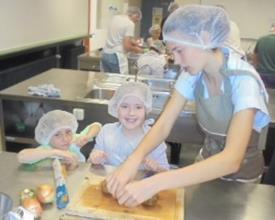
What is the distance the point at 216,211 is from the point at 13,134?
1.38 m

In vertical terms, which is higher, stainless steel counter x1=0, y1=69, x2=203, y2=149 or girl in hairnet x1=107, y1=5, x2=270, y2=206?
girl in hairnet x1=107, y1=5, x2=270, y2=206

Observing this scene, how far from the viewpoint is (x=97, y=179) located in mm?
901

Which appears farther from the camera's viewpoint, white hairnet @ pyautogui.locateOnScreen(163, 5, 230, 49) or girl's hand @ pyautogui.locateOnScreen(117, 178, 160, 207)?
white hairnet @ pyautogui.locateOnScreen(163, 5, 230, 49)

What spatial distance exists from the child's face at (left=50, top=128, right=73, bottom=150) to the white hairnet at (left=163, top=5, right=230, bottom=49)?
48 cm

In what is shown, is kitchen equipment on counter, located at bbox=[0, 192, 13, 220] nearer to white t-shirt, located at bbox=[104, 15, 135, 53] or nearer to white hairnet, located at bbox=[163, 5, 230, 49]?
white hairnet, located at bbox=[163, 5, 230, 49]

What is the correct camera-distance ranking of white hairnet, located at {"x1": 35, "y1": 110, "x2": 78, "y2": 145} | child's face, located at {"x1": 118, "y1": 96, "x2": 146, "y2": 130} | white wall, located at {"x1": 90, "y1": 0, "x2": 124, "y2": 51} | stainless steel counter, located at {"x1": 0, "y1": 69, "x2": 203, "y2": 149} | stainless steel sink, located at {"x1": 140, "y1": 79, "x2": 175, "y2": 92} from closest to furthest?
white hairnet, located at {"x1": 35, "y1": 110, "x2": 78, "y2": 145}
child's face, located at {"x1": 118, "y1": 96, "x2": 146, "y2": 130}
stainless steel counter, located at {"x1": 0, "y1": 69, "x2": 203, "y2": 149}
stainless steel sink, located at {"x1": 140, "y1": 79, "x2": 175, "y2": 92}
white wall, located at {"x1": 90, "y1": 0, "x2": 124, "y2": 51}

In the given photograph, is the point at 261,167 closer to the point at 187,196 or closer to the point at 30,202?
the point at 187,196

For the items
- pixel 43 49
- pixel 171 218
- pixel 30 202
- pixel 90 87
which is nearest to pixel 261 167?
pixel 171 218

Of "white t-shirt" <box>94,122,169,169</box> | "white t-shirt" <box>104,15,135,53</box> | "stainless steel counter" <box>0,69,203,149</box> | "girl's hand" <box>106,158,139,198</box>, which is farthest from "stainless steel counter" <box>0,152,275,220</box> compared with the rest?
"white t-shirt" <box>104,15,135,53</box>

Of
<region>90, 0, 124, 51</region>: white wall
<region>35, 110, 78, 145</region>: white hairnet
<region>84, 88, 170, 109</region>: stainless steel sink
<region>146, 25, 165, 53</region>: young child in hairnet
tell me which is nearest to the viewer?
<region>35, 110, 78, 145</region>: white hairnet

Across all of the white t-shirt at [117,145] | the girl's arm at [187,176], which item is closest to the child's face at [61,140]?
the white t-shirt at [117,145]

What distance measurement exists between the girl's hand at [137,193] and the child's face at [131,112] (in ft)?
1.57

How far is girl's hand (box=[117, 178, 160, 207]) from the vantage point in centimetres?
76

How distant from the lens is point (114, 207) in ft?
2.56
